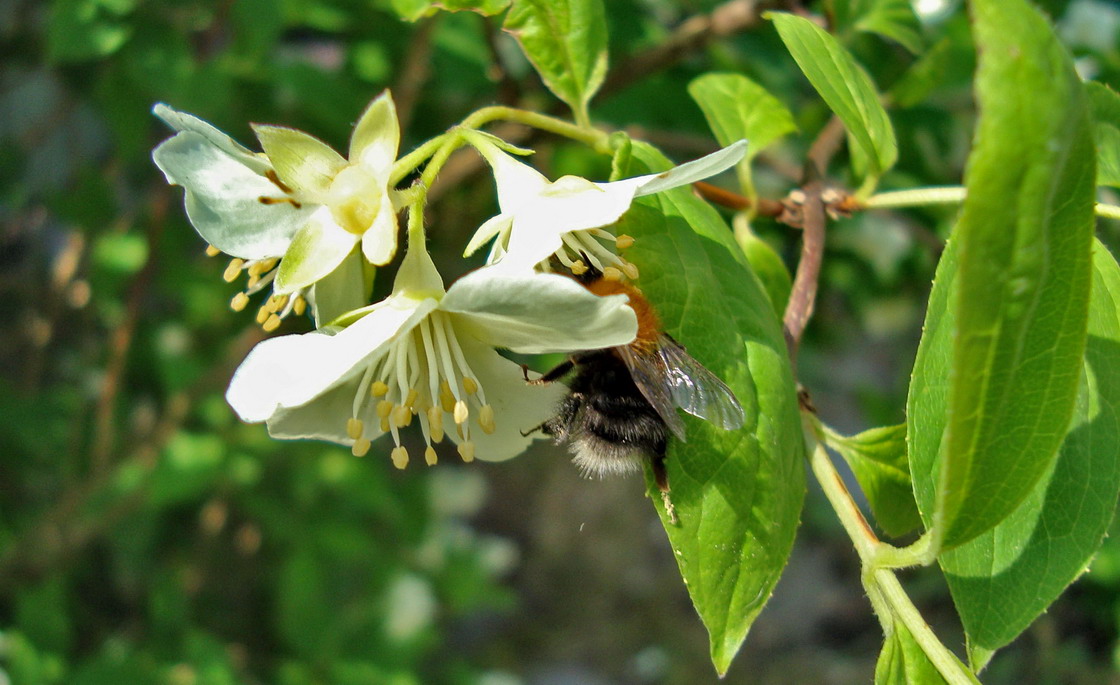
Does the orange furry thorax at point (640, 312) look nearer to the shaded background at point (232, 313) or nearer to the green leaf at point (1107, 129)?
the green leaf at point (1107, 129)

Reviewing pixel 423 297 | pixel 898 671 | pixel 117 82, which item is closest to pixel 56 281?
pixel 117 82

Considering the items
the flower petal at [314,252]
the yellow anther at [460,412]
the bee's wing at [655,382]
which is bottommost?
the yellow anther at [460,412]

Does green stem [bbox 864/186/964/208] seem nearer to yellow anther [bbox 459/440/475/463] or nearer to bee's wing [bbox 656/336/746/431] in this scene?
bee's wing [bbox 656/336/746/431]

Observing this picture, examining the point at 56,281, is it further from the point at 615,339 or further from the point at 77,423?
the point at 615,339

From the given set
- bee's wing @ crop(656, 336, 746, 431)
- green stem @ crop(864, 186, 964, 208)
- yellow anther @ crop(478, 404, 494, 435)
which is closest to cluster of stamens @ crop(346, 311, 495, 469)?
yellow anther @ crop(478, 404, 494, 435)

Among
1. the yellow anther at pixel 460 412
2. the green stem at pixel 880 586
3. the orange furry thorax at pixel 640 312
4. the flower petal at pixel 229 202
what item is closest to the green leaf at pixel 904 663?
the green stem at pixel 880 586

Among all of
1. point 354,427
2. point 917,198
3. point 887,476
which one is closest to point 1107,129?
point 917,198
